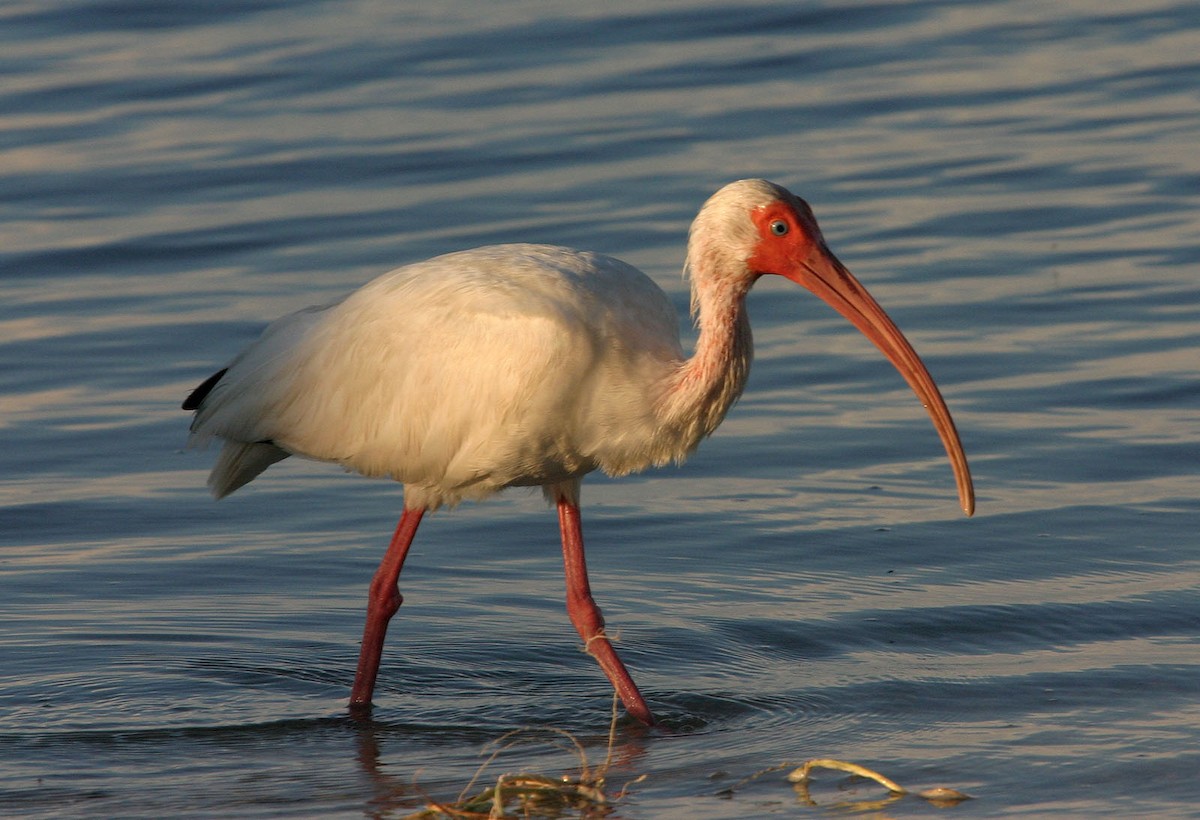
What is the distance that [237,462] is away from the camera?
8.05 metres

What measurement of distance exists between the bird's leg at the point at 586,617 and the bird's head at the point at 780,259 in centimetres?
112

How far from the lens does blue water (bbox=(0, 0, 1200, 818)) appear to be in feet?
22.3

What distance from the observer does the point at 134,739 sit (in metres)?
6.89

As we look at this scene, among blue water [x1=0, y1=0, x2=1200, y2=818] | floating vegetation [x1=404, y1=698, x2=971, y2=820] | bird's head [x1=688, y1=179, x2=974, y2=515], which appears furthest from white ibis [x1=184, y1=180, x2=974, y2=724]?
floating vegetation [x1=404, y1=698, x2=971, y2=820]

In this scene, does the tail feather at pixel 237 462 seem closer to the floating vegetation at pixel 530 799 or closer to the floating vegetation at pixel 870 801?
the floating vegetation at pixel 530 799

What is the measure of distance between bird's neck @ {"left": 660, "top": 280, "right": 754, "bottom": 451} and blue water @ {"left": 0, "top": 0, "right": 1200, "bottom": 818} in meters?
1.00

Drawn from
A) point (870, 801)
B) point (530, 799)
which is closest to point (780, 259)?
point (870, 801)

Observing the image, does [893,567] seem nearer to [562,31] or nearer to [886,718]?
[886,718]

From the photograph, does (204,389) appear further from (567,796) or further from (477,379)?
(567,796)

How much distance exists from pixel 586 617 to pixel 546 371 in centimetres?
106

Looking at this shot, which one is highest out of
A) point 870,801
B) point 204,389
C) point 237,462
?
point 204,389

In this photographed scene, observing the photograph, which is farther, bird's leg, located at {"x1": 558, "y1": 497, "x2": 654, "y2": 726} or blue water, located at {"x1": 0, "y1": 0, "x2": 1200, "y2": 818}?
bird's leg, located at {"x1": 558, "y1": 497, "x2": 654, "y2": 726}

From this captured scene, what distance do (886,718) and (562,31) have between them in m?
11.8

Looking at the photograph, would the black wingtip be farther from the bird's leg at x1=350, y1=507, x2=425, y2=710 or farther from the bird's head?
the bird's head
